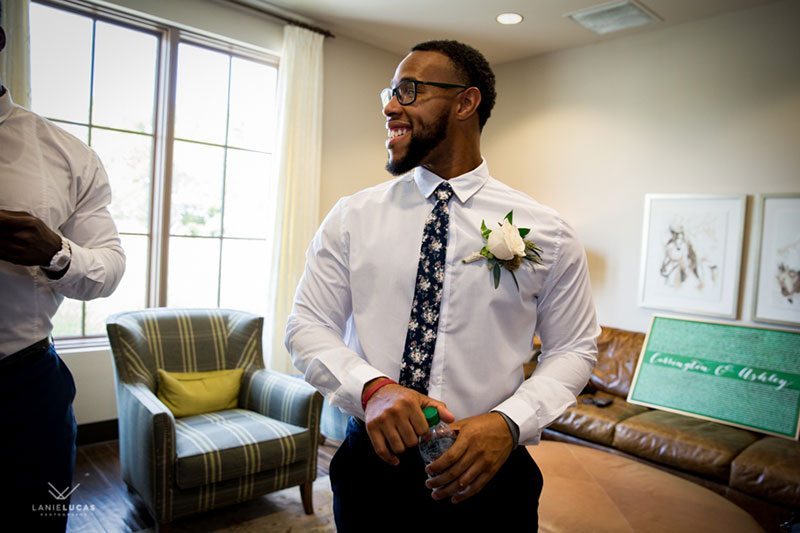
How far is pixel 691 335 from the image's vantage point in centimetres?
397

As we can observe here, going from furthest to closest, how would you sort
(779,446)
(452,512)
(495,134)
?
(495,134)
(779,446)
(452,512)

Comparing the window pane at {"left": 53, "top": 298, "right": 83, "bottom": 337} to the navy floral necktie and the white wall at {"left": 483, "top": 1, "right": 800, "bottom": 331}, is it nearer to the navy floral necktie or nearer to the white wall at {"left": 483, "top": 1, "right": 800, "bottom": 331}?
the navy floral necktie

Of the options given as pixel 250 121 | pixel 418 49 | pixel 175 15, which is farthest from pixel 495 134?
pixel 418 49

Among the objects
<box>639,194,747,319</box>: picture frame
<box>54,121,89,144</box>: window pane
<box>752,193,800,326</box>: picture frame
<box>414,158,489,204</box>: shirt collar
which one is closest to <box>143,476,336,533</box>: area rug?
<box>414,158,489,204</box>: shirt collar

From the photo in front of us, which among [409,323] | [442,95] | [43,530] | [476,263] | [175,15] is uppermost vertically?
[175,15]

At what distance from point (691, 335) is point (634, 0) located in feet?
7.25

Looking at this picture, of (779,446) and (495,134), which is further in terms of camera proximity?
(495,134)

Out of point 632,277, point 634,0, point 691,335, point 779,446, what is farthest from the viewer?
point 632,277

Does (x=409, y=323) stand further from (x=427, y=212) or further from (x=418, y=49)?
(x=418, y=49)

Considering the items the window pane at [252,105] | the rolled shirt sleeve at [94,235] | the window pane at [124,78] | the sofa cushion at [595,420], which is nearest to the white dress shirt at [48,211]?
the rolled shirt sleeve at [94,235]

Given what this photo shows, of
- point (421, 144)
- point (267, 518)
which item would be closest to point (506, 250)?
point (421, 144)

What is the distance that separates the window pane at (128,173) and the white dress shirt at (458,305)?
10.1ft

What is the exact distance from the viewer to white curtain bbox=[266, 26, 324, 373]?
4.42m

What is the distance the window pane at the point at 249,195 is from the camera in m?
4.45
